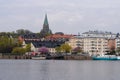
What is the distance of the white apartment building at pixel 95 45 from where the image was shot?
161325mm

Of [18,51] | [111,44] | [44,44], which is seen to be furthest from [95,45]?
[18,51]

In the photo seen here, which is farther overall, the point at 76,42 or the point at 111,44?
the point at 111,44

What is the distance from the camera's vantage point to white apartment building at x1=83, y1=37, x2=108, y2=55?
529 feet

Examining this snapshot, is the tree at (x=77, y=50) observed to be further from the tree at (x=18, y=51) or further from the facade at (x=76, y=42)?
the tree at (x=18, y=51)

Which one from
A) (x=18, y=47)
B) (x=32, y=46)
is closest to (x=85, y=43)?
(x=32, y=46)

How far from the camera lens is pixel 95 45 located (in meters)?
164

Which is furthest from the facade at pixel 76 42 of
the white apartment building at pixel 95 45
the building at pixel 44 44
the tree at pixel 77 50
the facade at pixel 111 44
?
the facade at pixel 111 44

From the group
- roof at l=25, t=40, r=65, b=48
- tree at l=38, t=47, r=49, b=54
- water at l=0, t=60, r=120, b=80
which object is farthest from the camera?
roof at l=25, t=40, r=65, b=48

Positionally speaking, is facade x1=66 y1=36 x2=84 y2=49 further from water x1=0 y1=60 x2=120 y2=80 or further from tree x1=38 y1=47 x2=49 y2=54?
water x1=0 y1=60 x2=120 y2=80

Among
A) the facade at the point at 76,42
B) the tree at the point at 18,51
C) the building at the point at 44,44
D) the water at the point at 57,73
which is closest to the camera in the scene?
the water at the point at 57,73

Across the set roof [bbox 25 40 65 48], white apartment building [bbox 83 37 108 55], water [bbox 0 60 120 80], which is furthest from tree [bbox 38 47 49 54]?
water [bbox 0 60 120 80]

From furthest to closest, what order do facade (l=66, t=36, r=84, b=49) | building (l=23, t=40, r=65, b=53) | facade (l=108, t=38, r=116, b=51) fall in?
facade (l=66, t=36, r=84, b=49)
facade (l=108, t=38, r=116, b=51)
building (l=23, t=40, r=65, b=53)

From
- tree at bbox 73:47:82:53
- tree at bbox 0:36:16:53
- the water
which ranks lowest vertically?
the water

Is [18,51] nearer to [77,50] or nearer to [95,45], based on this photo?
[77,50]
